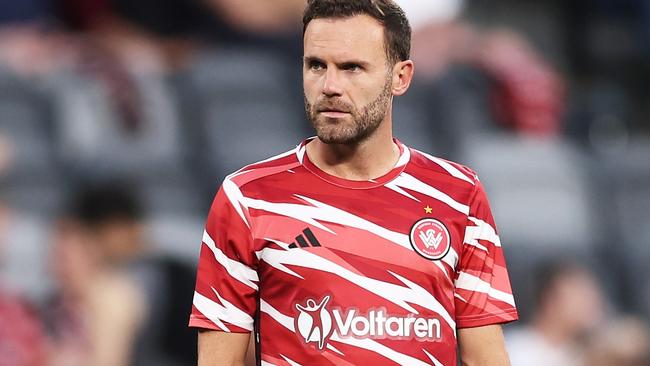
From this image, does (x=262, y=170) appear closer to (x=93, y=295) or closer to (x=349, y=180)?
(x=349, y=180)

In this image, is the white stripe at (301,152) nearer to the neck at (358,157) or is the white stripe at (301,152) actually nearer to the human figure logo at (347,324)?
the neck at (358,157)

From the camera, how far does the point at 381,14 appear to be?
244 centimetres

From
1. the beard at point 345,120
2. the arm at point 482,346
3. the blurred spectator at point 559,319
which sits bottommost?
the blurred spectator at point 559,319

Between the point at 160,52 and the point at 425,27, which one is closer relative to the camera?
the point at 160,52

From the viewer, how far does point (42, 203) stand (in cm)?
549

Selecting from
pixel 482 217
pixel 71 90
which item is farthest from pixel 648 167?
pixel 482 217

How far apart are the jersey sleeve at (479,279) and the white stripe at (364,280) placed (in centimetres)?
13

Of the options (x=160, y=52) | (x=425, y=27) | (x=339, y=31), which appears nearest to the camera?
(x=339, y=31)

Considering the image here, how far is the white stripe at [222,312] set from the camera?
8.03ft

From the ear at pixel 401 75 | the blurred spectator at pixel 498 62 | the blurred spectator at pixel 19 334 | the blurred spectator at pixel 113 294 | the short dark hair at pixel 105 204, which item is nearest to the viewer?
the ear at pixel 401 75

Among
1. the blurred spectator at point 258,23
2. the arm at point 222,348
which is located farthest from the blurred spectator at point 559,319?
the arm at point 222,348

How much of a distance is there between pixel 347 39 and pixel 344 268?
1.66ft

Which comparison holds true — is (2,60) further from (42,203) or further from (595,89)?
(595,89)

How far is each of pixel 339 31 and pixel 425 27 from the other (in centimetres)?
423
